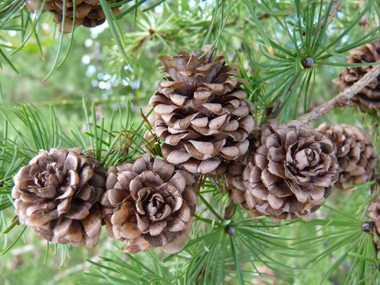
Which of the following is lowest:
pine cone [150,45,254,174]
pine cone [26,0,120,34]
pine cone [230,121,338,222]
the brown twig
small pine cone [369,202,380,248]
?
small pine cone [369,202,380,248]

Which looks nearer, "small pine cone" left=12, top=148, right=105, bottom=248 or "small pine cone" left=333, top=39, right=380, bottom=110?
"small pine cone" left=12, top=148, right=105, bottom=248

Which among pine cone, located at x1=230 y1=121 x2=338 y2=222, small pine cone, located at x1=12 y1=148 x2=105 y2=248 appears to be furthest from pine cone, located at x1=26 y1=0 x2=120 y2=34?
pine cone, located at x1=230 y1=121 x2=338 y2=222

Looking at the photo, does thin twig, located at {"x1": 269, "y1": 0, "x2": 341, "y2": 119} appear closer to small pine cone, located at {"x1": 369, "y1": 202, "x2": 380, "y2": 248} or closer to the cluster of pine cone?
the cluster of pine cone

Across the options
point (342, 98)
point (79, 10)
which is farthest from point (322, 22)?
point (79, 10)

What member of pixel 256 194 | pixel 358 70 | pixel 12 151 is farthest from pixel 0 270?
pixel 358 70

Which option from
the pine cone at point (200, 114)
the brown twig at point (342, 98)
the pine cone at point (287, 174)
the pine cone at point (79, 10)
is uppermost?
the pine cone at point (79, 10)

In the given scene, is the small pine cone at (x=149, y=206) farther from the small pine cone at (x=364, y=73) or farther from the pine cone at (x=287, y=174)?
the small pine cone at (x=364, y=73)

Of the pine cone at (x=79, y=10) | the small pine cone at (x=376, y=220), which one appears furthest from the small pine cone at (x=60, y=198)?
the small pine cone at (x=376, y=220)

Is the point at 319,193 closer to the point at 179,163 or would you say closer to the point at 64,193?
the point at 179,163
